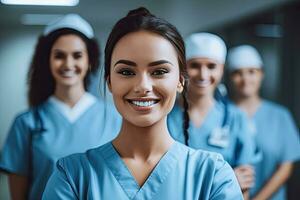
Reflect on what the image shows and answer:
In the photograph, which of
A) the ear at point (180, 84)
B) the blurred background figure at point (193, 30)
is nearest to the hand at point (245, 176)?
the blurred background figure at point (193, 30)

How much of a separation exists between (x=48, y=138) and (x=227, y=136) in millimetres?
353

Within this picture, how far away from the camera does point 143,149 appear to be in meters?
0.73

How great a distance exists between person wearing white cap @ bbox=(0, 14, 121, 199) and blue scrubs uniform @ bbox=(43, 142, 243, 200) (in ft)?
0.66

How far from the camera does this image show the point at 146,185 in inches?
27.6

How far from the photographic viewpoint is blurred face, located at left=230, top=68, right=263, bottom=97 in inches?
42.8

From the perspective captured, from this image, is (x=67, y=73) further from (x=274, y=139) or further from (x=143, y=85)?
(x=274, y=139)

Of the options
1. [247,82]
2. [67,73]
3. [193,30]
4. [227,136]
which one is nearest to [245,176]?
[227,136]

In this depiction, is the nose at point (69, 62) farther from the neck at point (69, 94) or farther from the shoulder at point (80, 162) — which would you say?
the shoulder at point (80, 162)

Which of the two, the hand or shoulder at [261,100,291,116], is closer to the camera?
the hand

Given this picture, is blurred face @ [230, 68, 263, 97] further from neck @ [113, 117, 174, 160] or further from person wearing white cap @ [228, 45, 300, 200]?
neck @ [113, 117, 174, 160]

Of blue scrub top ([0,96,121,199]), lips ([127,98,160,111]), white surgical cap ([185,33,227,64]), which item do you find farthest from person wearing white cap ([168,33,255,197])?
lips ([127,98,160,111])

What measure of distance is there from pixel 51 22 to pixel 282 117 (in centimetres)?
55

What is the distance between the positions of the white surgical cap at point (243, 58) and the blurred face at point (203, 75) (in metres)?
0.06

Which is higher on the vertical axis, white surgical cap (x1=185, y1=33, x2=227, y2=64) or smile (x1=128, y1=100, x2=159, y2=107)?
white surgical cap (x1=185, y1=33, x2=227, y2=64)
